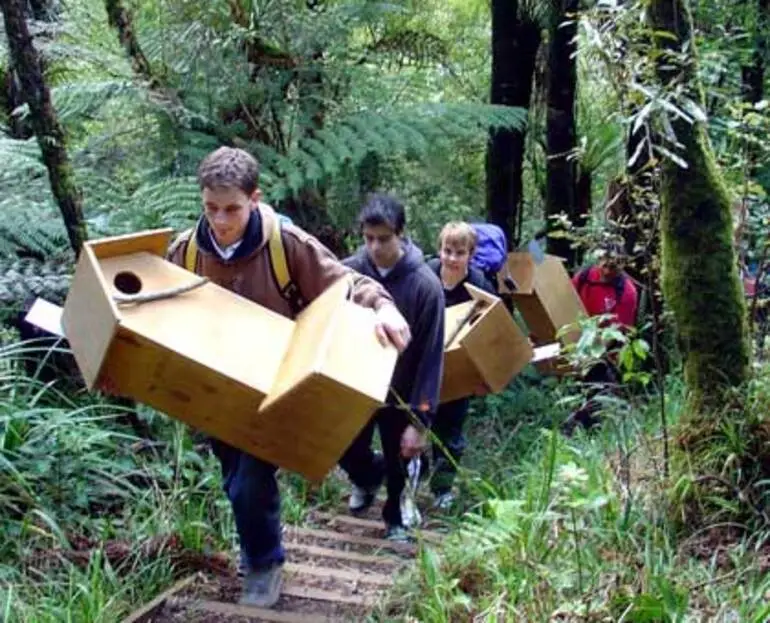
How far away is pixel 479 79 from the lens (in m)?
13.9

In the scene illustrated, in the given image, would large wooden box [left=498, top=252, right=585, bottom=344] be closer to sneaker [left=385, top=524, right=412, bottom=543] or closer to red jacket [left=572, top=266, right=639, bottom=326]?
red jacket [left=572, top=266, right=639, bottom=326]

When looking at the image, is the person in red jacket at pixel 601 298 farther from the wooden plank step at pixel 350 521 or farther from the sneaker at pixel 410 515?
the sneaker at pixel 410 515

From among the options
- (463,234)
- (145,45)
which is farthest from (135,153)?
(463,234)

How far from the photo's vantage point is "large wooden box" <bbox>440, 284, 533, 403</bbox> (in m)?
5.27

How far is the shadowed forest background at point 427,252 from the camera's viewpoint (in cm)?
337

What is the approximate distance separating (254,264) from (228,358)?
0.62 metres

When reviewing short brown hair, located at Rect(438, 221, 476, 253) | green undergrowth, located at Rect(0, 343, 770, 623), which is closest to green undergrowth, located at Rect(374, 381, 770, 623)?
green undergrowth, located at Rect(0, 343, 770, 623)

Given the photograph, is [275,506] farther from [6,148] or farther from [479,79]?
[479,79]

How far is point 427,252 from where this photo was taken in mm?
9258

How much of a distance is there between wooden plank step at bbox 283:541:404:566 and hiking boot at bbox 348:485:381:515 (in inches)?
31.4

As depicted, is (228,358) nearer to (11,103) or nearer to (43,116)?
(43,116)

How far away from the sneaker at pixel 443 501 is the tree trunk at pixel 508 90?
483cm

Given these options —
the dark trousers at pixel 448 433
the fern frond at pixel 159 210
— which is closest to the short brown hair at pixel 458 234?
the dark trousers at pixel 448 433

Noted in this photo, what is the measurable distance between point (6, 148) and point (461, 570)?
15.2 ft
